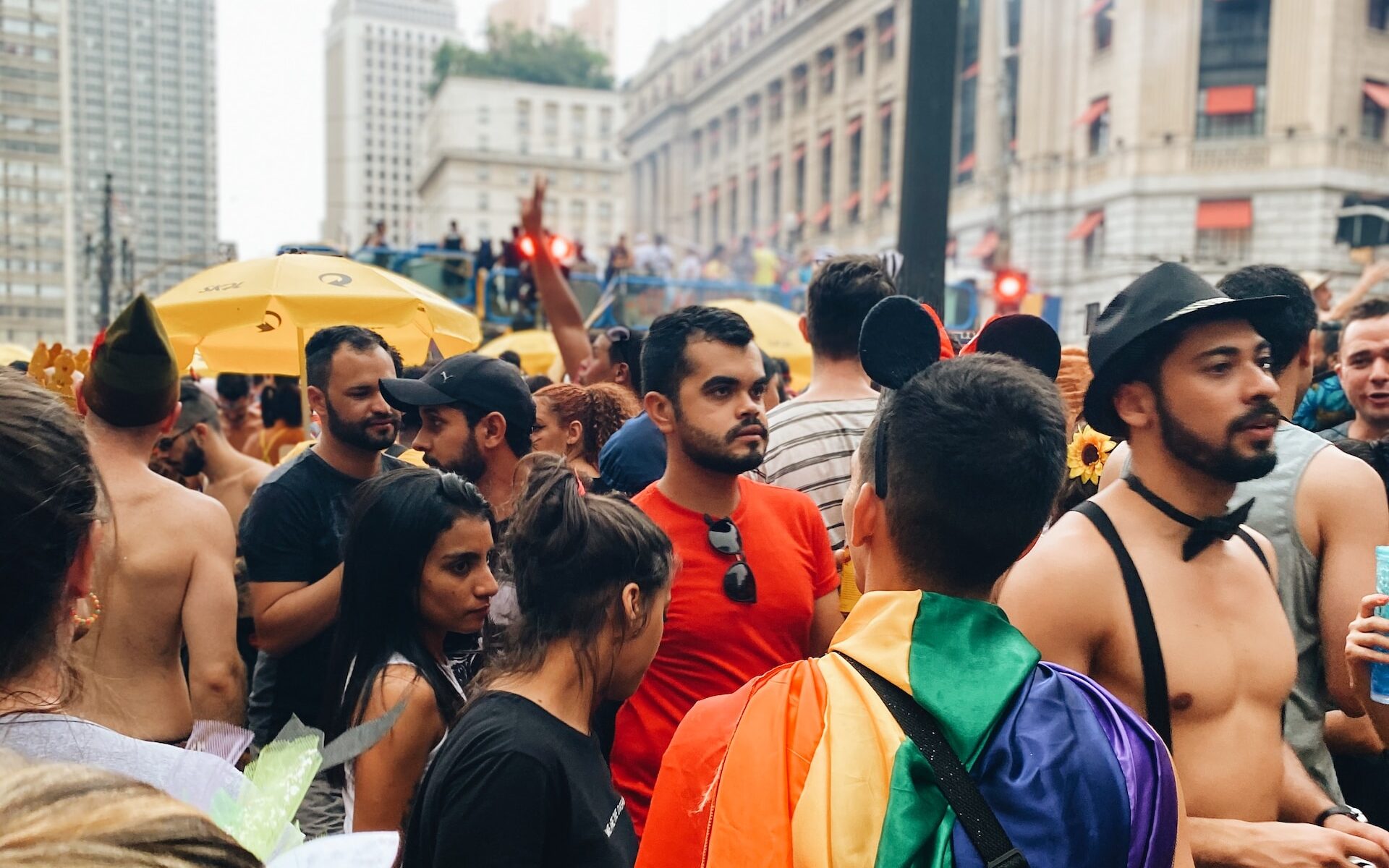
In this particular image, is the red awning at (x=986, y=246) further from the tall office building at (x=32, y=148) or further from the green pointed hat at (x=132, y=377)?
the green pointed hat at (x=132, y=377)

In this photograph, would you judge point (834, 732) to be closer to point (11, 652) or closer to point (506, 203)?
point (11, 652)

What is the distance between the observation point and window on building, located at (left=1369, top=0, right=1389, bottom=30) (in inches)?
1387

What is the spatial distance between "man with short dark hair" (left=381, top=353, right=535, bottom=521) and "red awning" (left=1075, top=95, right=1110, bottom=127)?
38535mm

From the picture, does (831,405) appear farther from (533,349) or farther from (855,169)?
(855,169)

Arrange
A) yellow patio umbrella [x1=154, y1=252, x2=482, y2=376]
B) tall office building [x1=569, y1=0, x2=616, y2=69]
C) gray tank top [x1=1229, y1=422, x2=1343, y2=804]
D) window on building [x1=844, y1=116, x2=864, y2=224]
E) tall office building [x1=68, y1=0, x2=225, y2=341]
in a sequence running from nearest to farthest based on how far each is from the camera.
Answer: gray tank top [x1=1229, y1=422, x2=1343, y2=804], yellow patio umbrella [x1=154, y1=252, x2=482, y2=376], window on building [x1=844, y1=116, x2=864, y2=224], tall office building [x1=68, y1=0, x2=225, y2=341], tall office building [x1=569, y1=0, x2=616, y2=69]

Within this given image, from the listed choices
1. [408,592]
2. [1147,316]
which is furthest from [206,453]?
[1147,316]

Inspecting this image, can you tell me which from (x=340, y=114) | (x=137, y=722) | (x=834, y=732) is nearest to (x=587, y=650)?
(x=834, y=732)

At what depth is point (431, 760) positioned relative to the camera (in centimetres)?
234

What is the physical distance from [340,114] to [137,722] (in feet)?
458

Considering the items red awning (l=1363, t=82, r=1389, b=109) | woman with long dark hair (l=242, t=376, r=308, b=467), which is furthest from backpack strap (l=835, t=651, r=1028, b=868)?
red awning (l=1363, t=82, r=1389, b=109)

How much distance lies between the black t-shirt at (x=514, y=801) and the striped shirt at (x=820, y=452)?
5.53 feet

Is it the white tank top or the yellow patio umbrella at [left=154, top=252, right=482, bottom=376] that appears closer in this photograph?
the white tank top

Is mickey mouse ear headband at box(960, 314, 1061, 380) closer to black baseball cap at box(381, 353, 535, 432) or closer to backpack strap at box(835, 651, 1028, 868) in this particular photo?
backpack strap at box(835, 651, 1028, 868)

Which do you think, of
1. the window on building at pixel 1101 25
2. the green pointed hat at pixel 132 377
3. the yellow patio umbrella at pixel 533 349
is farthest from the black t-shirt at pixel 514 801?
the window on building at pixel 1101 25
